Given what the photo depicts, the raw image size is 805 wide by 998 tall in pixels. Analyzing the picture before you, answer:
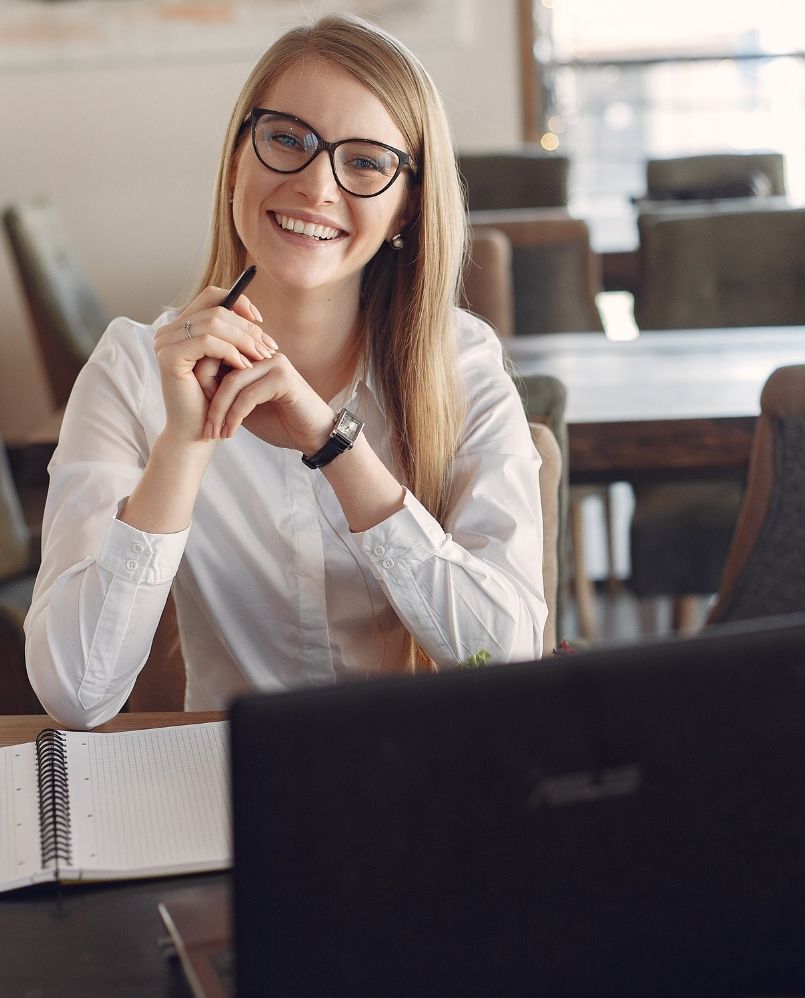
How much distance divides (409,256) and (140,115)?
3.44 m

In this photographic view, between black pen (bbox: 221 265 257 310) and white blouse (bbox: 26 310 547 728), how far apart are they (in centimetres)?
21

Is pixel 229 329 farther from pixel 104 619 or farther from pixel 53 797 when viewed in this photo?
pixel 53 797

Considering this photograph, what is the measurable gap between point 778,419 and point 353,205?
60cm

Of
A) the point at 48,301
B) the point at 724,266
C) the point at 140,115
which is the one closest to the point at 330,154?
the point at 724,266

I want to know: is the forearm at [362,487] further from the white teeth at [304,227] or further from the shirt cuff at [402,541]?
the white teeth at [304,227]

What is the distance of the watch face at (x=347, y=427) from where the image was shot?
3.79ft

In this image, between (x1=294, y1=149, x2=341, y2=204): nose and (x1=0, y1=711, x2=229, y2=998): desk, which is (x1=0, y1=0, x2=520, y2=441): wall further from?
(x1=0, y1=711, x2=229, y2=998): desk

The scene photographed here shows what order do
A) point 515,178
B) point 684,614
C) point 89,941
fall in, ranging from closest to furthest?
point 89,941
point 684,614
point 515,178

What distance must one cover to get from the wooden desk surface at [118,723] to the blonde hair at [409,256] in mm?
294

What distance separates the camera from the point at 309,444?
3.84 feet

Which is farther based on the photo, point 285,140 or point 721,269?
point 721,269

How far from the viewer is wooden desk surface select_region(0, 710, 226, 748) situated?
104cm

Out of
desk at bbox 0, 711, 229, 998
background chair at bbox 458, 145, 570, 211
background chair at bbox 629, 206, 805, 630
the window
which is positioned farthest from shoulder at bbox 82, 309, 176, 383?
the window

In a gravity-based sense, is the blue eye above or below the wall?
→ below
